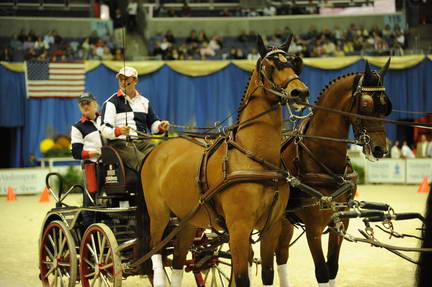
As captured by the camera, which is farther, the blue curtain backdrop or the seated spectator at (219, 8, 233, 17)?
the seated spectator at (219, 8, 233, 17)

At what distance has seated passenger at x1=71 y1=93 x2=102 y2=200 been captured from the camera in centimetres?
600

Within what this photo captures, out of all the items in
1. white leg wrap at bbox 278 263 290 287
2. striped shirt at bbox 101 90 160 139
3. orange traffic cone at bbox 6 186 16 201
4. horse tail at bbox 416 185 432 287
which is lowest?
orange traffic cone at bbox 6 186 16 201

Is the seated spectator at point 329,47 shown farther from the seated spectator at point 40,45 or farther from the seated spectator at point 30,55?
the seated spectator at point 30,55

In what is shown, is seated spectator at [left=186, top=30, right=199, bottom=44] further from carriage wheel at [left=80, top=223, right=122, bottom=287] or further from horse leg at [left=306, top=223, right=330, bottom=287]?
horse leg at [left=306, top=223, right=330, bottom=287]

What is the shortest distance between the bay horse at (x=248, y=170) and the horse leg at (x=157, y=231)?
334 mm

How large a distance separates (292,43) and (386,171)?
5812mm

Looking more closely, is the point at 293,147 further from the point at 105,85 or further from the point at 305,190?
the point at 105,85

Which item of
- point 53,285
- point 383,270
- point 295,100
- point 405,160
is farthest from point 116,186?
point 405,160

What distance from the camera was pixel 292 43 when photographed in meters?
21.4

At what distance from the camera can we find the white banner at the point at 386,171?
17.6m

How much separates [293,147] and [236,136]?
836mm

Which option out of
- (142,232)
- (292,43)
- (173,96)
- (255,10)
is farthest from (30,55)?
(142,232)

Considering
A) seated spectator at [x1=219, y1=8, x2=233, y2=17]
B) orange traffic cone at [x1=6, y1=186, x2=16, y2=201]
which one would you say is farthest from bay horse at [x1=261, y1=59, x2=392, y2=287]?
seated spectator at [x1=219, y1=8, x2=233, y2=17]

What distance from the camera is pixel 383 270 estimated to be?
717cm
